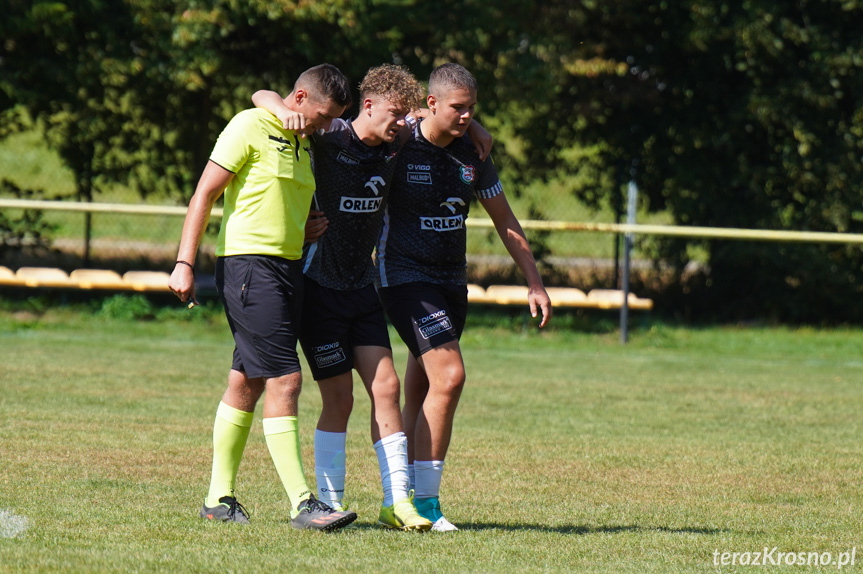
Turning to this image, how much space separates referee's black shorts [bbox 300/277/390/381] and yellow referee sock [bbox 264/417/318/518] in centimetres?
32

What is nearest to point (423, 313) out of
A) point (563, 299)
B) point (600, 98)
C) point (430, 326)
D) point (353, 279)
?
point (430, 326)

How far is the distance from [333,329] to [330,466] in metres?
0.60

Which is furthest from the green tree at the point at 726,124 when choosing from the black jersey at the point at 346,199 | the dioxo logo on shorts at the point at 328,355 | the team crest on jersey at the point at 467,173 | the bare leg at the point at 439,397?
the dioxo logo on shorts at the point at 328,355

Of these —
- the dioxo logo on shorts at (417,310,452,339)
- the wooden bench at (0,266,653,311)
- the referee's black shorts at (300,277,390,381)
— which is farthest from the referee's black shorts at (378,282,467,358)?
the wooden bench at (0,266,653,311)

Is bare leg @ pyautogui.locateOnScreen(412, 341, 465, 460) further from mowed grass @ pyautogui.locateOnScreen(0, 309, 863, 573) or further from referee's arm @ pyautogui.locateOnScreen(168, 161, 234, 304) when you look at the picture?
referee's arm @ pyautogui.locateOnScreen(168, 161, 234, 304)

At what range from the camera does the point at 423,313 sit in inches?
191

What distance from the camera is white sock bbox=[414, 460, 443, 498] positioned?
4.80 m

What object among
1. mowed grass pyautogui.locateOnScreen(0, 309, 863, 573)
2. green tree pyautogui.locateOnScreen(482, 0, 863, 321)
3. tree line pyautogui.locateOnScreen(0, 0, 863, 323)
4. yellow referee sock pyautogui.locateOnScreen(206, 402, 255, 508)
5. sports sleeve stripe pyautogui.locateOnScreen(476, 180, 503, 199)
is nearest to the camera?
mowed grass pyautogui.locateOnScreen(0, 309, 863, 573)

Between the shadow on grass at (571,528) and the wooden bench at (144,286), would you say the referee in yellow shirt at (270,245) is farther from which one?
the wooden bench at (144,286)

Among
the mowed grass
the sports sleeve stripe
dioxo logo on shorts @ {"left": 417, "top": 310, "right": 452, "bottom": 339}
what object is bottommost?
the mowed grass

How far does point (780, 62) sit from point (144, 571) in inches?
521

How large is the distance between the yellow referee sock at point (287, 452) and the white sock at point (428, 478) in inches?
20.3

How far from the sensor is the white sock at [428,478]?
480 cm

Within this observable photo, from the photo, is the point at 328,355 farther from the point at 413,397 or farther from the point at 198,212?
the point at 198,212
